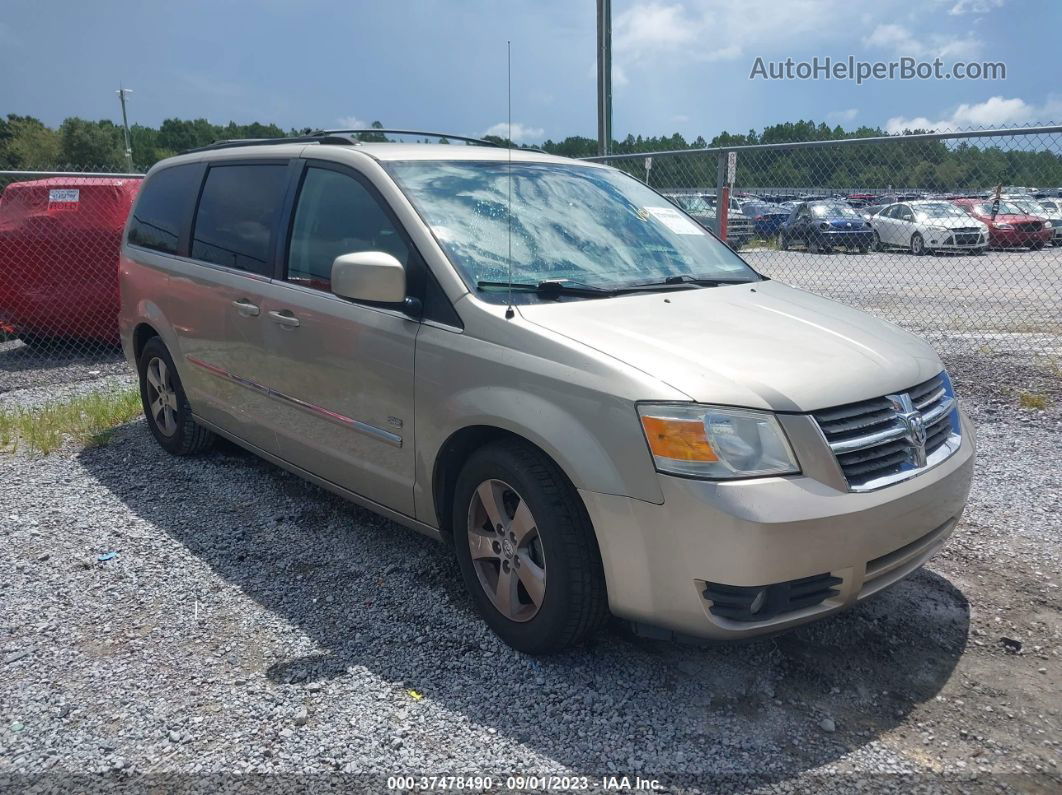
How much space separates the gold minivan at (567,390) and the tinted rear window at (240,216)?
2cm

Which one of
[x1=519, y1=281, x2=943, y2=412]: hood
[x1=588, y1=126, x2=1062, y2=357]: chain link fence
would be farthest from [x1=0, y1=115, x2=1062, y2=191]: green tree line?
[x1=519, y1=281, x2=943, y2=412]: hood

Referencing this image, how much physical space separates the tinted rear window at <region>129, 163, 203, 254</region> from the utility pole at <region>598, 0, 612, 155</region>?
223 inches

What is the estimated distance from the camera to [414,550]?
163 inches

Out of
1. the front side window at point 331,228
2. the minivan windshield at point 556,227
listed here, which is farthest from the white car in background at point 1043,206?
the front side window at point 331,228

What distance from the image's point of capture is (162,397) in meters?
5.53

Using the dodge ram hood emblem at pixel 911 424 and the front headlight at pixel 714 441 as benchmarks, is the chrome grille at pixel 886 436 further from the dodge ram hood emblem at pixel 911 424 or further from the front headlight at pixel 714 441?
the front headlight at pixel 714 441

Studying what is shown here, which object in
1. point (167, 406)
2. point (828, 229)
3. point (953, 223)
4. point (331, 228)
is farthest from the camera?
point (828, 229)

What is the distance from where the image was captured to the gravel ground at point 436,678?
2617 mm

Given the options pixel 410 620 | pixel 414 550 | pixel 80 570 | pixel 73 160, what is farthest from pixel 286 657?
pixel 73 160

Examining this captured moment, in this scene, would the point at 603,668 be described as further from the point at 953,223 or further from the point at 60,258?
the point at 953,223

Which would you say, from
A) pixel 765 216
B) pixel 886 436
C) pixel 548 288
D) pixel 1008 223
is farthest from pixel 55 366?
pixel 1008 223

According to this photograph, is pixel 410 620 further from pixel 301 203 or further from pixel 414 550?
pixel 301 203

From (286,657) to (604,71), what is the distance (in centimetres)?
825

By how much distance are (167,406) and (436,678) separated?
325cm
